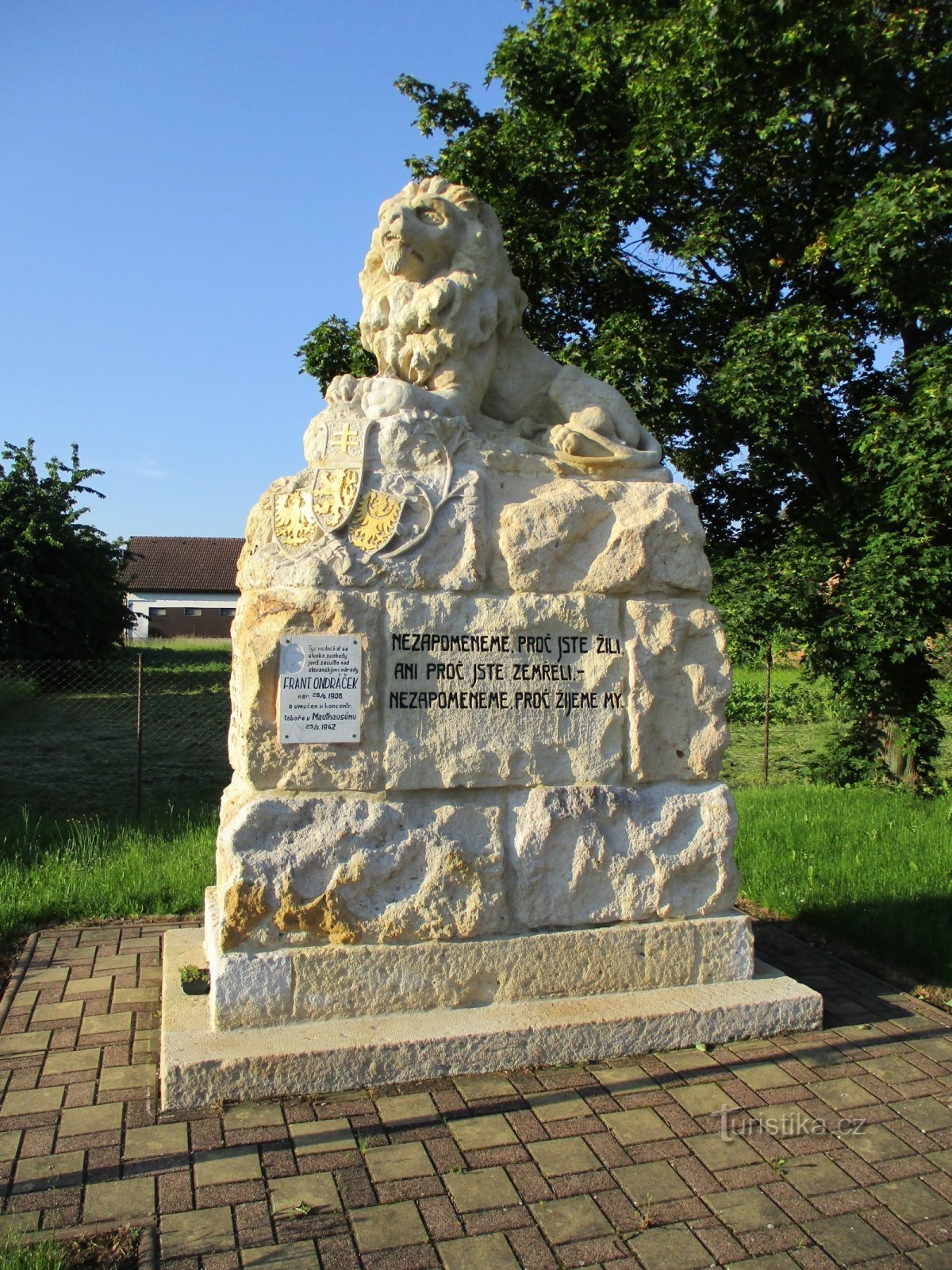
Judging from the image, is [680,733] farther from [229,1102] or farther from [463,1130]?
[229,1102]

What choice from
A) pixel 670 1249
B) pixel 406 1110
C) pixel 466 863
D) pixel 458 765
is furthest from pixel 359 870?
pixel 670 1249

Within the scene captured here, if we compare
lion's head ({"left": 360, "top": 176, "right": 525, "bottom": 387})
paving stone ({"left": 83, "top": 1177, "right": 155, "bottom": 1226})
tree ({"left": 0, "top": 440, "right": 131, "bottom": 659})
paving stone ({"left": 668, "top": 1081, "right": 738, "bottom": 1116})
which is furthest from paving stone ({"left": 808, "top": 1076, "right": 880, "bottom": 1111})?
tree ({"left": 0, "top": 440, "right": 131, "bottom": 659})

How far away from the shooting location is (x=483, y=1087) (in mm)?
3477

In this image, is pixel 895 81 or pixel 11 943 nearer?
pixel 11 943

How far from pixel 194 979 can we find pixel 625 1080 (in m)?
1.71

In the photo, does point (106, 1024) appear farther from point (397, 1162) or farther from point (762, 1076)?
point (762, 1076)

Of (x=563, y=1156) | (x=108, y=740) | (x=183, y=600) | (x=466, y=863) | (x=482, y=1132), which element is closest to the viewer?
(x=563, y=1156)

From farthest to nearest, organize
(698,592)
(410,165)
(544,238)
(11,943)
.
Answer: (410,165) → (544,238) → (11,943) → (698,592)

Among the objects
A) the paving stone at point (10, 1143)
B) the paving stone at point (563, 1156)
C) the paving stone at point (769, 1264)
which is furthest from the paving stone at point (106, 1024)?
the paving stone at point (769, 1264)

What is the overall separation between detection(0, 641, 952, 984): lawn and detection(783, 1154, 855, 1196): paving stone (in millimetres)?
1997

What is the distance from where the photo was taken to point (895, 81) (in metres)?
8.09

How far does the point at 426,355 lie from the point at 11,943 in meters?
3.49

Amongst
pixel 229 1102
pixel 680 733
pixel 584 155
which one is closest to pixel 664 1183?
pixel 229 1102

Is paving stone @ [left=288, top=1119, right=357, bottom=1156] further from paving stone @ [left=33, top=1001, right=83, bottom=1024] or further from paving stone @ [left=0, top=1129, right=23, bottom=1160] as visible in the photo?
paving stone @ [left=33, top=1001, right=83, bottom=1024]
